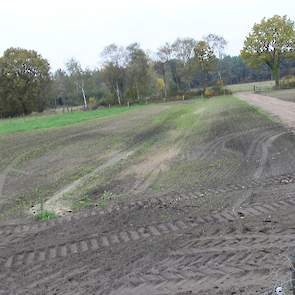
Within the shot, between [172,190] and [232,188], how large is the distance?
1567 mm

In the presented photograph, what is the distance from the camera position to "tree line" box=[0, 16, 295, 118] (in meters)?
80.8

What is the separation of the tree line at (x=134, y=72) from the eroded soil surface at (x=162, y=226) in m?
65.4

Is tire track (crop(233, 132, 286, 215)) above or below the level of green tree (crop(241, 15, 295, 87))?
below

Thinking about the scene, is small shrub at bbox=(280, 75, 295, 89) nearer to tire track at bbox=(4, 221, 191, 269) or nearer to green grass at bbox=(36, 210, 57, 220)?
green grass at bbox=(36, 210, 57, 220)

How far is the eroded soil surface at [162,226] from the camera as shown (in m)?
6.82

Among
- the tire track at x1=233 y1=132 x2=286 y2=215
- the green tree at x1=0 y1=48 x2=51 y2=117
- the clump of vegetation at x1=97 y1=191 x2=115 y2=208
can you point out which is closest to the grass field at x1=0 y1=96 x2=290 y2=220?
the clump of vegetation at x1=97 y1=191 x2=115 y2=208

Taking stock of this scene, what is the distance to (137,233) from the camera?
8922mm

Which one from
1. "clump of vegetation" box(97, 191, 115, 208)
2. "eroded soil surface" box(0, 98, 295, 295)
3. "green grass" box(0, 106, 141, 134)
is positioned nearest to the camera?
"eroded soil surface" box(0, 98, 295, 295)

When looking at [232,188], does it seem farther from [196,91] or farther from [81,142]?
[196,91]

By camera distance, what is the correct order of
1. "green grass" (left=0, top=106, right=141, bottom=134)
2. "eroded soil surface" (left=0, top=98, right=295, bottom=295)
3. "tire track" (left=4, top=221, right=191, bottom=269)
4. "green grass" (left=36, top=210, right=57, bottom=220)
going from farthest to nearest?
"green grass" (left=0, top=106, right=141, bottom=134) < "green grass" (left=36, top=210, right=57, bottom=220) < "tire track" (left=4, top=221, right=191, bottom=269) < "eroded soil surface" (left=0, top=98, right=295, bottom=295)

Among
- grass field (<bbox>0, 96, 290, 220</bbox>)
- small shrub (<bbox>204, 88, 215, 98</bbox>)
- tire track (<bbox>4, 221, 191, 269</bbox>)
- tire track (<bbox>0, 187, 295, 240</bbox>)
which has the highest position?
tire track (<bbox>4, 221, 191, 269</bbox>)

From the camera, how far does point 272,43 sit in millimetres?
83375

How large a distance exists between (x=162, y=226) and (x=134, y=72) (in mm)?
82156

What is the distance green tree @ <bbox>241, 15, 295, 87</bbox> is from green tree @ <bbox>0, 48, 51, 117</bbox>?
37.2 m
